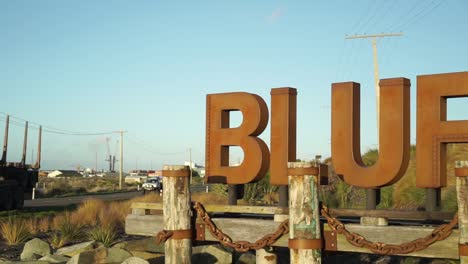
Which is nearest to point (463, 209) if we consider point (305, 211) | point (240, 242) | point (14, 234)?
point (305, 211)

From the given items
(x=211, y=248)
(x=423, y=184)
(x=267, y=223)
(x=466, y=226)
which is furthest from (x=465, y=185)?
(x=211, y=248)

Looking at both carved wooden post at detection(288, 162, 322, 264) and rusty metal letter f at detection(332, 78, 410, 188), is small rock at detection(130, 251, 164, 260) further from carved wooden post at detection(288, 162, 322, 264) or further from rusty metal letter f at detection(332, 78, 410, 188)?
carved wooden post at detection(288, 162, 322, 264)

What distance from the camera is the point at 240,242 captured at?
7.13 m

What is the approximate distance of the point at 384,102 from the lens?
7.75m

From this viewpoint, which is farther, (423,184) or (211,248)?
(211,248)

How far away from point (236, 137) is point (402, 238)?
2884mm

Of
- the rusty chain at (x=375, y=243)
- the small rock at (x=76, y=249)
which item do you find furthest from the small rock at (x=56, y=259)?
the rusty chain at (x=375, y=243)

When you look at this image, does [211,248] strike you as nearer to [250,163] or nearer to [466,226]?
[250,163]

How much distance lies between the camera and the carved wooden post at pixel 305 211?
21.5 ft

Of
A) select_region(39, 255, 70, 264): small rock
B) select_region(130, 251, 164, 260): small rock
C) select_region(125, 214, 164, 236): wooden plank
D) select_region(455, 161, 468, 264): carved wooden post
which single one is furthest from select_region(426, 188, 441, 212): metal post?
select_region(39, 255, 70, 264): small rock

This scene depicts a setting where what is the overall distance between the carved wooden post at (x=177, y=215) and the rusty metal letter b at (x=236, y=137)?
3.93ft

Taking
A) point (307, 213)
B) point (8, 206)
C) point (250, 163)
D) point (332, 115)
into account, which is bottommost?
point (8, 206)

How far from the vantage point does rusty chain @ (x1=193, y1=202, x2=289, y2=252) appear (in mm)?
6883

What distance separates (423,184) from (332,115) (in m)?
1.55
